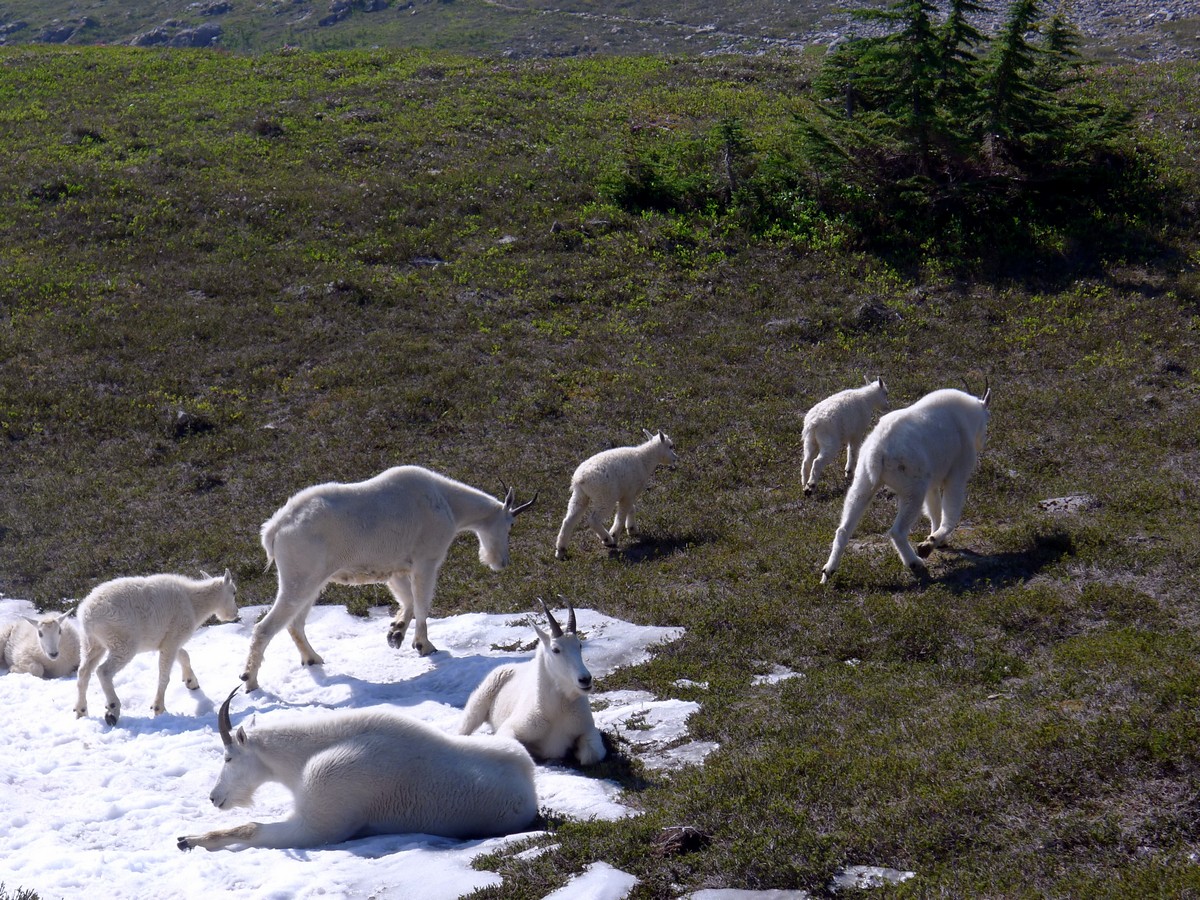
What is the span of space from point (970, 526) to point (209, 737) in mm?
9538

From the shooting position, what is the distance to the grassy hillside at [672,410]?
22.7 ft

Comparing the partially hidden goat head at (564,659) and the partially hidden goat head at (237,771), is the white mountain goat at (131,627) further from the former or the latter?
the partially hidden goat head at (564,659)

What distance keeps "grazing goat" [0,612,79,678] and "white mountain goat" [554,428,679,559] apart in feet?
21.1

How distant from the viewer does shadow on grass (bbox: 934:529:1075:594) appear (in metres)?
11.7

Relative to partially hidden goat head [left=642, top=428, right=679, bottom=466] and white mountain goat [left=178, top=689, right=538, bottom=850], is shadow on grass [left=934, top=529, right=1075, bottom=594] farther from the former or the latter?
white mountain goat [left=178, top=689, right=538, bottom=850]

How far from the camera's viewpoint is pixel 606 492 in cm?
1552

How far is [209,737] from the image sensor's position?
10.5m

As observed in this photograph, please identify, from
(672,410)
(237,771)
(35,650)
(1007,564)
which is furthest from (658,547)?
(35,650)

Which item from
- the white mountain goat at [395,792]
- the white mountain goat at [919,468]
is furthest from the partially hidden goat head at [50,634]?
the white mountain goat at [919,468]

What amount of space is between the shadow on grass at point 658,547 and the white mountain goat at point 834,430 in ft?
7.33

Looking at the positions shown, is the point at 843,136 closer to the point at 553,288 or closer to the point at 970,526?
the point at 553,288

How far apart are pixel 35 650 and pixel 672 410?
1198 cm

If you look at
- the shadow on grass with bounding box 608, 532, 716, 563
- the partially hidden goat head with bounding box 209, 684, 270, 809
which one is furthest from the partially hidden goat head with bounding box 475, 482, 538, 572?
the partially hidden goat head with bounding box 209, 684, 270, 809

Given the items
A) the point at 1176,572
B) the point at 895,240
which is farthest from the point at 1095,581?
the point at 895,240
